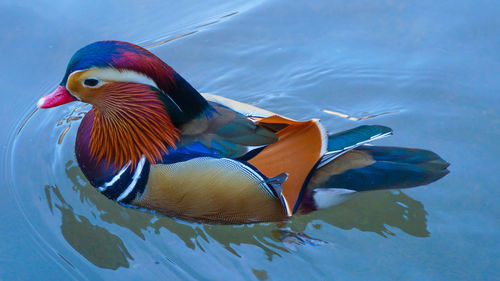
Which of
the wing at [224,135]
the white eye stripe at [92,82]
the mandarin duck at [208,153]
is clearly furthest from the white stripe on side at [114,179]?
the white eye stripe at [92,82]

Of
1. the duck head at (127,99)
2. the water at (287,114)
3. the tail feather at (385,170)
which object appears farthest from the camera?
the water at (287,114)

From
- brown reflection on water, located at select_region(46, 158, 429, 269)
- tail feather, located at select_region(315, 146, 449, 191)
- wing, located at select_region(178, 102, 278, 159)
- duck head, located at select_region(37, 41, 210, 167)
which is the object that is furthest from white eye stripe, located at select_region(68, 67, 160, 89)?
tail feather, located at select_region(315, 146, 449, 191)

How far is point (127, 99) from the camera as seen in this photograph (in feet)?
9.53

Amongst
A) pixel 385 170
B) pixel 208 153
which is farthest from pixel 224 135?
pixel 385 170

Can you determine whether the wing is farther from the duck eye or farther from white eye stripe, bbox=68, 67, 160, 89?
the duck eye

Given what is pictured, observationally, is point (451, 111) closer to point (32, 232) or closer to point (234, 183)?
point (234, 183)

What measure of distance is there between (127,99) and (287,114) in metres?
1.34

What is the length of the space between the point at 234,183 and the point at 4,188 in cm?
168

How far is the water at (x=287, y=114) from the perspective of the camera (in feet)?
9.77

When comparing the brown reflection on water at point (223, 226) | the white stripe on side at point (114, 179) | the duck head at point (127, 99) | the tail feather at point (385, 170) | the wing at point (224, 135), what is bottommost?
the brown reflection on water at point (223, 226)

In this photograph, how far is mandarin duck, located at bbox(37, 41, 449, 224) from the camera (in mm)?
2746

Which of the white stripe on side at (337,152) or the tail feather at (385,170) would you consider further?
the tail feather at (385,170)

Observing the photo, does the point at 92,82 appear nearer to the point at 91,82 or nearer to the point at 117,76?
the point at 91,82

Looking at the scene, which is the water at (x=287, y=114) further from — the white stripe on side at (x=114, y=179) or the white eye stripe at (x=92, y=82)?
the white eye stripe at (x=92, y=82)
